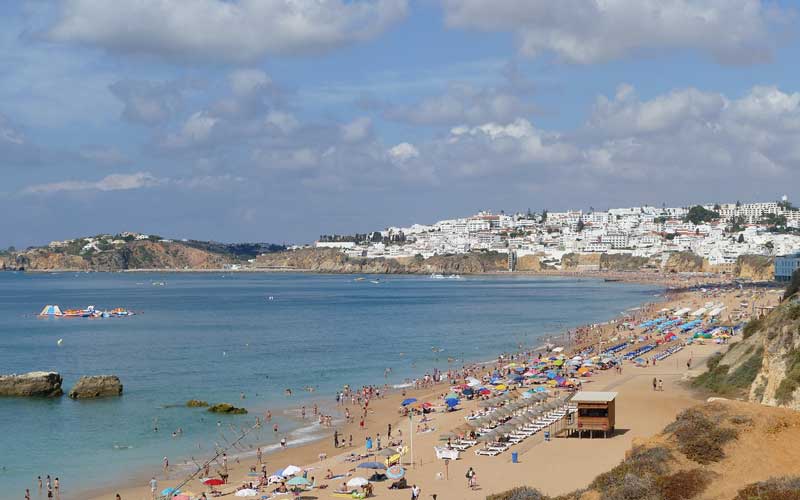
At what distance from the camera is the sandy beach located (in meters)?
19.9

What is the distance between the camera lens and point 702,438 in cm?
1472

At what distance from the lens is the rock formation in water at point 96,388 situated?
109ft

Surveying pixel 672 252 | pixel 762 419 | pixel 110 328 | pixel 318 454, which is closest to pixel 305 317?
pixel 110 328

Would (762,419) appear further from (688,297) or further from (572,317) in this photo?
(688,297)

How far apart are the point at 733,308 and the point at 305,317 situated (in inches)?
1437

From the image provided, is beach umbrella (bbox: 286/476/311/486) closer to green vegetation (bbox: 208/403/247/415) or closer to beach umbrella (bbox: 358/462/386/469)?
beach umbrella (bbox: 358/462/386/469)

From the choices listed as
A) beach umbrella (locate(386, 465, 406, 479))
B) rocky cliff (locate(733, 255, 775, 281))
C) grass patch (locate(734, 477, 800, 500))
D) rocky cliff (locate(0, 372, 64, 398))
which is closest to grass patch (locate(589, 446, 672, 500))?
grass patch (locate(734, 477, 800, 500))

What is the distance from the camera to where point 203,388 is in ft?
117

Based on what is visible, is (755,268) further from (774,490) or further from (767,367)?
(774,490)

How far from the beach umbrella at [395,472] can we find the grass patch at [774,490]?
32.3 ft

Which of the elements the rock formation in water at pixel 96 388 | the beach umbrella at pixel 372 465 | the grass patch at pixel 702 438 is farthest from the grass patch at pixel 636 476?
the rock formation in water at pixel 96 388

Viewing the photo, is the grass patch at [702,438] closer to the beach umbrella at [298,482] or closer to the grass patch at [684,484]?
the grass patch at [684,484]

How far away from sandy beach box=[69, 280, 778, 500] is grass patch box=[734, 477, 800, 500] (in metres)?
6.82

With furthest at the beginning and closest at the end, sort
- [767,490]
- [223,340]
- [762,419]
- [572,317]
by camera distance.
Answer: [572,317] < [223,340] < [762,419] < [767,490]
